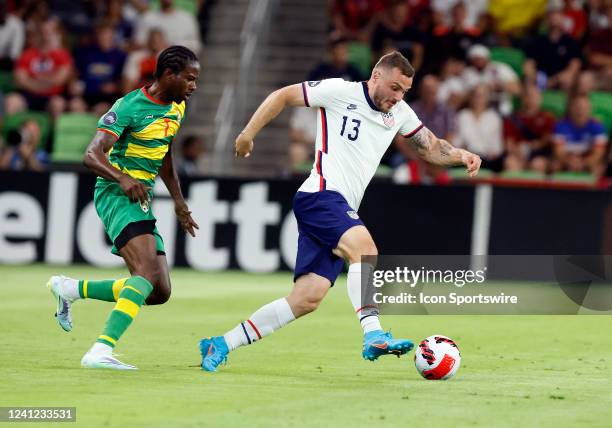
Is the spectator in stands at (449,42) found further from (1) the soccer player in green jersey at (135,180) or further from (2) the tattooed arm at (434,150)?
(1) the soccer player in green jersey at (135,180)

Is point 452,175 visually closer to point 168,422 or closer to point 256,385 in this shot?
point 256,385

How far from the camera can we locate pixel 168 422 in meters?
6.55

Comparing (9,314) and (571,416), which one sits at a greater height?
(571,416)

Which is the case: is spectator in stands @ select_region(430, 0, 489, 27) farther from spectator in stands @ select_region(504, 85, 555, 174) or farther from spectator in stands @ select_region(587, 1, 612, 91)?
spectator in stands @ select_region(504, 85, 555, 174)

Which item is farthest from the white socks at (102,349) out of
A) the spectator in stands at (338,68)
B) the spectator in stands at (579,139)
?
the spectator in stands at (338,68)

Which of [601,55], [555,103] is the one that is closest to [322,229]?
[555,103]

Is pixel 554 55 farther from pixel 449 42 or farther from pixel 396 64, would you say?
pixel 396 64

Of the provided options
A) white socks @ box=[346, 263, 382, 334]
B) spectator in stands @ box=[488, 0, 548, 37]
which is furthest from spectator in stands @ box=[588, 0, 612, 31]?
white socks @ box=[346, 263, 382, 334]

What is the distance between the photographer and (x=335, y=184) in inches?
355

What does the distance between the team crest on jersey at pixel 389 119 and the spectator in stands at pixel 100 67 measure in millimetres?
12466

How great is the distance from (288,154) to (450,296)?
27.1 ft

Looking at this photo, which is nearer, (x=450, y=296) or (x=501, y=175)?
(x=450, y=296)

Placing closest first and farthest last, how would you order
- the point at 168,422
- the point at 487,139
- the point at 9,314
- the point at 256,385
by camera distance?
the point at 168,422 < the point at 256,385 < the point at 9,314 < the point at 487,139

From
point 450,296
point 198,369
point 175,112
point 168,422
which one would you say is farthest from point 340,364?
point 450,296
